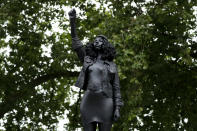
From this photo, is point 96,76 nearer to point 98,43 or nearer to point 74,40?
point 98,43

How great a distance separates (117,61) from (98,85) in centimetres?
688

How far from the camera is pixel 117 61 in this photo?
14195 millimetres

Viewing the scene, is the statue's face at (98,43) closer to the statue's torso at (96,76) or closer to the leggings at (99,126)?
the statue's torso at (96,76)

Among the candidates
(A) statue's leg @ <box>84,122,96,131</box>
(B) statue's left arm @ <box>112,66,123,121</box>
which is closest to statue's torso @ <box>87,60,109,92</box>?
(B) statue's left arm @ <box>112,66,123,121</box>

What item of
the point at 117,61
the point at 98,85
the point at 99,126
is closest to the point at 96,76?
the point at 98,85

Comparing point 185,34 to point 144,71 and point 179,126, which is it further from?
point 179,126

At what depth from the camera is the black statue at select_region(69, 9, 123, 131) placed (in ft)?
23.7

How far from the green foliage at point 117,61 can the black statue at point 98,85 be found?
5992 mm

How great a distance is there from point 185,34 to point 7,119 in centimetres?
782

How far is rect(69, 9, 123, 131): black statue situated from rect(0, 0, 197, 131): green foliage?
5.99m

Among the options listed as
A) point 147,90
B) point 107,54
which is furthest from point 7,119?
point 107,54

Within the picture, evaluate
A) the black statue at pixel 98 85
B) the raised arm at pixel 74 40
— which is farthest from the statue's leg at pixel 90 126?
the raised arm at pixel 74 40

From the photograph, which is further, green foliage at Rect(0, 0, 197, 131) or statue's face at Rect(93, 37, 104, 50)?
green foliage at Rect(0, 0, 197, 131)

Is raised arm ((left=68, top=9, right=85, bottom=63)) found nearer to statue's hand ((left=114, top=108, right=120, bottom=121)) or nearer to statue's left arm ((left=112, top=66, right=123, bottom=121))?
statue's left arm ((left=112, top=66, right=123, bottom=121))
